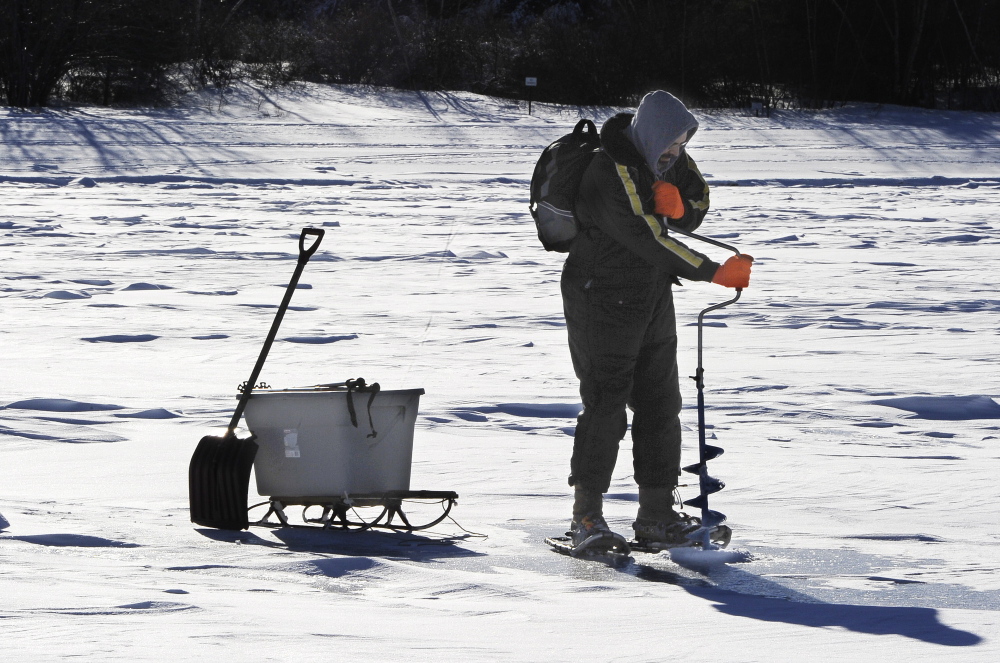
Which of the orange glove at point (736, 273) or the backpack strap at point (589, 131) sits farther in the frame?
the backpack strap at point (589, 131)

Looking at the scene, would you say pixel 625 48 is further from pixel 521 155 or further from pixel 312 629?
pixel 312 629

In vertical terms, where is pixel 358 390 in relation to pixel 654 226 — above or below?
below

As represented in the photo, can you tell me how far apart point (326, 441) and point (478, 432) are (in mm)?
1409

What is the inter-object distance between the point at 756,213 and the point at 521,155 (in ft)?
24.2

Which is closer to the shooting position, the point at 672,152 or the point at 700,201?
the point at 672,152

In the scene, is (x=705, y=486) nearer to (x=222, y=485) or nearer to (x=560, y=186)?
(x=560, y=186)

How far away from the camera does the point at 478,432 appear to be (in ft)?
17.0

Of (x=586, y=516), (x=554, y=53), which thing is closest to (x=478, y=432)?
(x=586, y=516)

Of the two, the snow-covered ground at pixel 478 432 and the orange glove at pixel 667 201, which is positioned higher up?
the orange glove at pixel 667 201

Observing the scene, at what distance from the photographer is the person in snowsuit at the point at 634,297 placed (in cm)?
354

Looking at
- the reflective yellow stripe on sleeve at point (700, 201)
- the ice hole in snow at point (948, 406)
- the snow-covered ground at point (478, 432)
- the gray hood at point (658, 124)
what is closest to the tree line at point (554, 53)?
the snow-covered ground at point (478, 432)

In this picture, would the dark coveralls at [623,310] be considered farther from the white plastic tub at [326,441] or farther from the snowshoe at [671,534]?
the white plastic tub at [326,441]

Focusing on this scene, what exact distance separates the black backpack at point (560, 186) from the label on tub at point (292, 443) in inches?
36.7

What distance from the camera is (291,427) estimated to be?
3.82 meters
